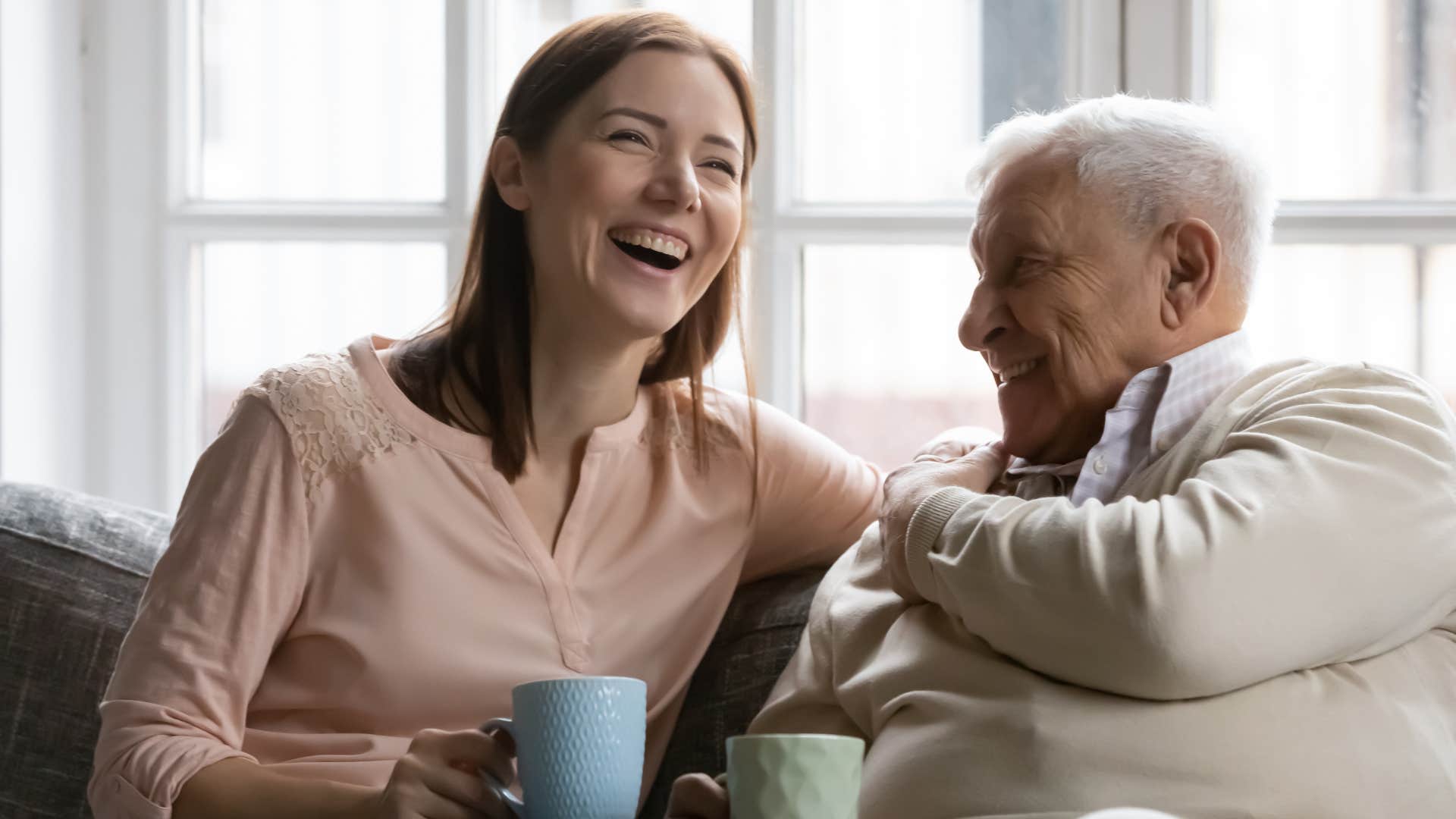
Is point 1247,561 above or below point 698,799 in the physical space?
above

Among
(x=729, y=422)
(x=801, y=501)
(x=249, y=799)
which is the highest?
(x=729, y=422)

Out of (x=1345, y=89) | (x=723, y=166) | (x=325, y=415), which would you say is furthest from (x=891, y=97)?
(x=325, y=415)

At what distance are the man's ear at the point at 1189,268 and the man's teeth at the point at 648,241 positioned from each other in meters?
0.56

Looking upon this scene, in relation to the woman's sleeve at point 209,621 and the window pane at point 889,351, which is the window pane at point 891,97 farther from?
the woman's sleeve at point 209,621

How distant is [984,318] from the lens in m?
1.58

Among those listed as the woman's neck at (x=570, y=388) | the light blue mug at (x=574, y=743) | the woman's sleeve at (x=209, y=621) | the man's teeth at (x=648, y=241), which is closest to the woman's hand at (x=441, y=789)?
the light blue mug at (x=574, y=743)

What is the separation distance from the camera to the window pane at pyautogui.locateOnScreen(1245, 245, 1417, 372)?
8.07ft

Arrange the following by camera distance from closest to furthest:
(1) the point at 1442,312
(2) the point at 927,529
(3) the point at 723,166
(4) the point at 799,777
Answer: (4) the point at 799,777 → (2) the point at 927,529 → (3) the point at 723,166 → (1) the point at 1442,312

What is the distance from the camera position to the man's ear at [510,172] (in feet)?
5.87

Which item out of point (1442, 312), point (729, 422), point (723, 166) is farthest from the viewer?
point (1442, 312)

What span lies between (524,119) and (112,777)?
87 centimetres

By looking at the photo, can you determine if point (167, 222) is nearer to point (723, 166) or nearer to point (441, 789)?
point (723, 166)

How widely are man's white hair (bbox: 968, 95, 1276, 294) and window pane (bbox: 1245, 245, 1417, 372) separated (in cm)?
98

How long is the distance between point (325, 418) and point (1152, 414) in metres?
0.90
